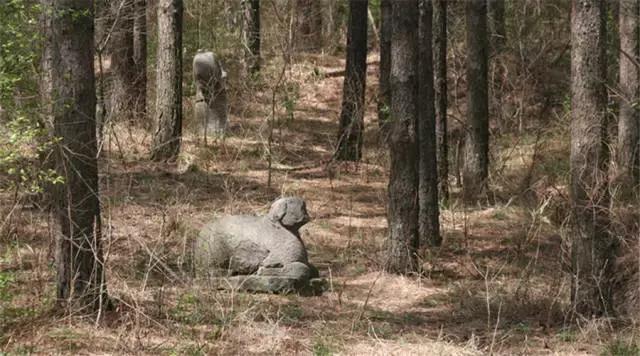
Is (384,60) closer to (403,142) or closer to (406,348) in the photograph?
(403,142)

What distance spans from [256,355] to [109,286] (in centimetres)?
199

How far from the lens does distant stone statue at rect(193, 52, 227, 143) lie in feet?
65.5

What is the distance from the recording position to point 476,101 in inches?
701

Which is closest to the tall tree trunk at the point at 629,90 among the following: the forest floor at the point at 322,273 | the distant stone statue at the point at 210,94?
the forest floor at the point at 322,273

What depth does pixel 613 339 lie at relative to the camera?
9727 millimetres

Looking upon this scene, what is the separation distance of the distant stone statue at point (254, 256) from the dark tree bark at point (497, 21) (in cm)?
1481

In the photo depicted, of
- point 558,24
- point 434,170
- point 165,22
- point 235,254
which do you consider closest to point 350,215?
point 434,170

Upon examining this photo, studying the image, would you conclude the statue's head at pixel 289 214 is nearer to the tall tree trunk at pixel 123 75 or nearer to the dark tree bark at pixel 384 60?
the dark tree bark at pixel 384 60

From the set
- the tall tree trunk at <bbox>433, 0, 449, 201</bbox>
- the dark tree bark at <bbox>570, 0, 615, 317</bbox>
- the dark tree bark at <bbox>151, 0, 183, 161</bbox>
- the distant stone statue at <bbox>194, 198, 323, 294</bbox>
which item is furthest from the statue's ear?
the dark tree bark at <bbox>151, 0, 183, 161</bbox>

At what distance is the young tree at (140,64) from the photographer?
64.8 ft

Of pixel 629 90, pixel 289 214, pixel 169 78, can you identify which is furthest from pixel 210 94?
pixel 289 214

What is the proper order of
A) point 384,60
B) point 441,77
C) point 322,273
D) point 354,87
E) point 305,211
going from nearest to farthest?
1. point 305,211
2. point 322,273
3. point 441,77
4. point 354,87
5. point 384,60

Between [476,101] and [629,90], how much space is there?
2.55 m

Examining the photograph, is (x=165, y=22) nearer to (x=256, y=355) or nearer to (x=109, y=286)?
(x=109, y=286)
